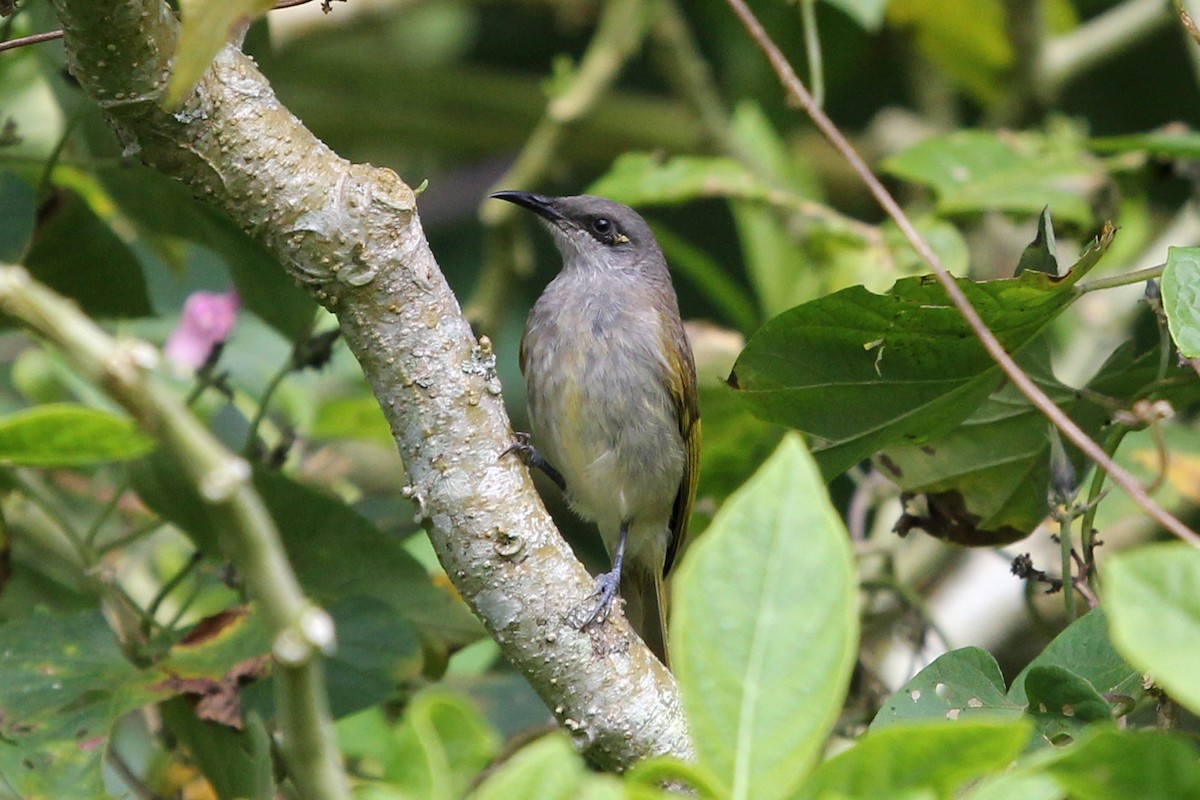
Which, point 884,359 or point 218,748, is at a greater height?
point 884,359

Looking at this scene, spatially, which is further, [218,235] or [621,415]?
[621,415]

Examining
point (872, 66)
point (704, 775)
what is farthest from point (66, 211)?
point (872, 66)

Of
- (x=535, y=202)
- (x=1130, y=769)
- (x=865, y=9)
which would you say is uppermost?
(x=865, y=9)

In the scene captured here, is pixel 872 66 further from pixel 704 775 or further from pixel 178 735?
pixel 704 775

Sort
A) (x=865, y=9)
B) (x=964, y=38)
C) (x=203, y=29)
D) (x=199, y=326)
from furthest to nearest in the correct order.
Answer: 1. (x=964, y=38)
2. (x=199, y=326)
3. (x=865, y=9)
4. (x=203, y=29)

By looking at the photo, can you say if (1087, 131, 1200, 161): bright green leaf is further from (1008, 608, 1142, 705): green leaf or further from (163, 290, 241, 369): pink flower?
(163, 290, 241, 369): pink flower

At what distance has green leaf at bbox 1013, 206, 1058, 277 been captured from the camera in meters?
2.43

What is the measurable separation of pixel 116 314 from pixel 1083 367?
3.46 meters

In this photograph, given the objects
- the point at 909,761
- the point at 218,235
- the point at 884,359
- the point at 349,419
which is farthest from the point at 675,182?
the point at 909,761

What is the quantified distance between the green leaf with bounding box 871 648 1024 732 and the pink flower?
2.38m

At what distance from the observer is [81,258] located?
2973 millimetres

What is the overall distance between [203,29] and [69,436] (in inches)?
17.3

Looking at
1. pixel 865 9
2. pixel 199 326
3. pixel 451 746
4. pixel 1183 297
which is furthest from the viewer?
pixel 199 326

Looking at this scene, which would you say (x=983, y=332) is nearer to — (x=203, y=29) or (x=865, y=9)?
(x=203, y=29)
